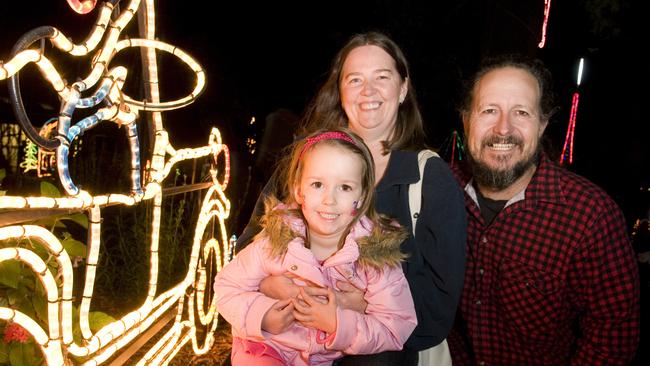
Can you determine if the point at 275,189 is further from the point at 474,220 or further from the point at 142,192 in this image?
the point at 474,220

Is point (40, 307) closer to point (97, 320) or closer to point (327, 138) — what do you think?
point (97, 320)

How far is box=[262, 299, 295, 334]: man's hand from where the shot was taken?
202 centimetres

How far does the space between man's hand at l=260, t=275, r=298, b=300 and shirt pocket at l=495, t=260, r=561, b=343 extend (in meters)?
1.21

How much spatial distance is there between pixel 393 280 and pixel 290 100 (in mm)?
8765

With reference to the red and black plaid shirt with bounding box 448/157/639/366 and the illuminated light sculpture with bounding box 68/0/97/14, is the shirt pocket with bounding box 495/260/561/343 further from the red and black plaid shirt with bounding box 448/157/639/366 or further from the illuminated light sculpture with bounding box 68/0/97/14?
the illuminated light sculpture with bounding box 68/0/97/14

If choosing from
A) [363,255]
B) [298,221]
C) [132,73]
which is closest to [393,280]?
[363,255]

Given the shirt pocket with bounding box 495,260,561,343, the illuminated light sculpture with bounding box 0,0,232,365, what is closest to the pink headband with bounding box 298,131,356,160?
the illuminated light sculpture with bounding box 0,0,232,365

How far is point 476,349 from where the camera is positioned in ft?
8.82

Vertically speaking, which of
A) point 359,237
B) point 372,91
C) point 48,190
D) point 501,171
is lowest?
point 359,237

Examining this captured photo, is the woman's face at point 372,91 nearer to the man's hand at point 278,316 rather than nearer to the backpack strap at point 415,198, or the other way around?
the backpack strap at point 415,198

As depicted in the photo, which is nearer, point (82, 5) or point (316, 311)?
point (82, 5)

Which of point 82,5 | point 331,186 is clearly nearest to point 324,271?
point 331,186

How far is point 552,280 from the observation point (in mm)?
2506

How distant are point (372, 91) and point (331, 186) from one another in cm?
73
